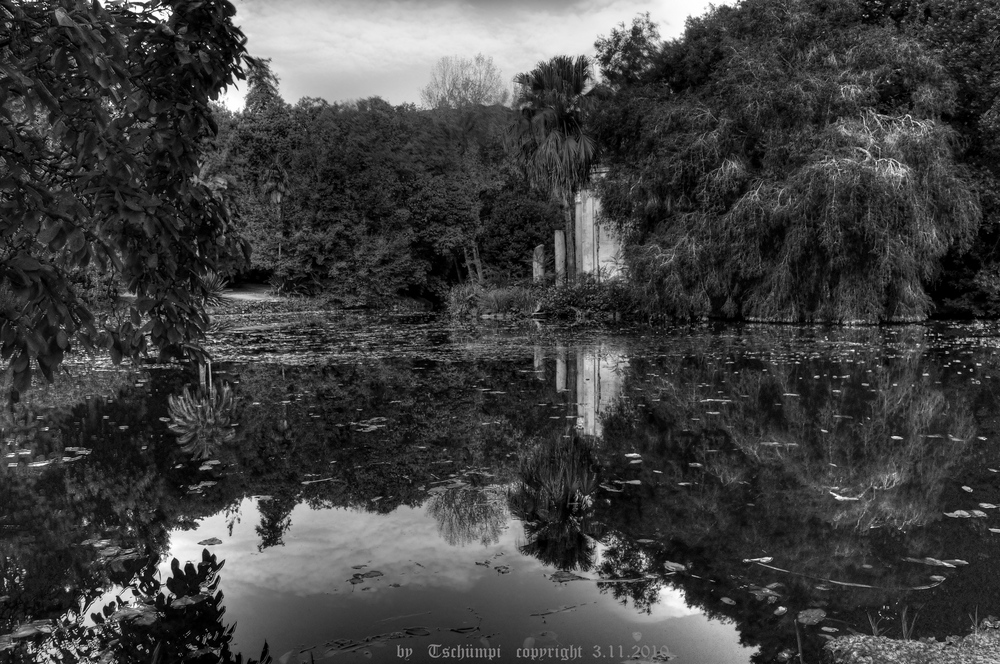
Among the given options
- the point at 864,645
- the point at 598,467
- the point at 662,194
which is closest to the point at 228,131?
the point at 662,194

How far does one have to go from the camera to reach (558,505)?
17.7ft

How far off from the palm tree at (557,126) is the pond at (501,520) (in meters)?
16.0

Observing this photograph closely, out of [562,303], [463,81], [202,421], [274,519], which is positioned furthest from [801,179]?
[463,81]

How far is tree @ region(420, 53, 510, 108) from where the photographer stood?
49281 millimetres

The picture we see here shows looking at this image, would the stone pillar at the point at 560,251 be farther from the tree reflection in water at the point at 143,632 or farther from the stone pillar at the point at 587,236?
the tree reflection in water at the point at 143,632

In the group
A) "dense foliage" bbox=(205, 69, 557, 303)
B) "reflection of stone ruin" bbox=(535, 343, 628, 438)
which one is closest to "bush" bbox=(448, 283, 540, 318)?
"dense foliage" bbox=(205, 69, 557, 303)

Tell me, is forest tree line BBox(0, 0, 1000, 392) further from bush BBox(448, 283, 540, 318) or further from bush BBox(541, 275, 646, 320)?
bush BBox(448, 283, 540, 318)

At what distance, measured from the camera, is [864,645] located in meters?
3.29

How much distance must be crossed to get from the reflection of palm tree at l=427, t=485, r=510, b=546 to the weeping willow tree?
49.6 feet

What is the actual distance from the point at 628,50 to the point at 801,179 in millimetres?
9851

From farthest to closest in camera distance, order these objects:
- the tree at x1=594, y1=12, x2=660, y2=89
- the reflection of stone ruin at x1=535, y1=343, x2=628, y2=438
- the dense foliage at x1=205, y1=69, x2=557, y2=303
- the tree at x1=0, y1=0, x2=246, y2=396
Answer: the dense foliage at x1=205, y1=69, x2=557, y2=303 → the tree at x1=594, y1=12, x2=660, y2=89 → the reflection of stone ruin at x1=535, y1=343, x2=628, y2=438 → the tree at x1=0, y1=0, x2=246, y2=396

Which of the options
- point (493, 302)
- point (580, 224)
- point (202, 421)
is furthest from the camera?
point (580, 224)

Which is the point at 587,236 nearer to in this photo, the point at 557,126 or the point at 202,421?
the point at 557,126

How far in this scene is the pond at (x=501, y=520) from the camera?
362cm
